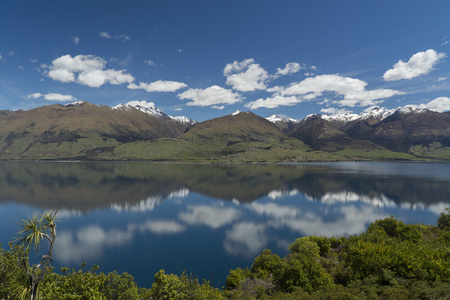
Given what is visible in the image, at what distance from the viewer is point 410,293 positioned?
27406mm

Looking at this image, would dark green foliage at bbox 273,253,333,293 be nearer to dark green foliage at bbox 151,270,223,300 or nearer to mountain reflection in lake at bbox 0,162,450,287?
dark green foliage at bbox 151,270,223,300

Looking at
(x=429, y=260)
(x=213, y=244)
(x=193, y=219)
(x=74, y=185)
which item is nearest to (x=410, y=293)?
(x=429, y=260)

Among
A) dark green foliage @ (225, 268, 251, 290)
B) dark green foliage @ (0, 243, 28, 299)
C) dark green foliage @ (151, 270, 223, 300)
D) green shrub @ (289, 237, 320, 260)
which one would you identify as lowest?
dark green foliage @ (225, 268, 251, 290)

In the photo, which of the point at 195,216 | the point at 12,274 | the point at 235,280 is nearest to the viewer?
the point at 12,274

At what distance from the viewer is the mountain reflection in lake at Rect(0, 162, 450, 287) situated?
214ft

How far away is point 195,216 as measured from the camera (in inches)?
4405

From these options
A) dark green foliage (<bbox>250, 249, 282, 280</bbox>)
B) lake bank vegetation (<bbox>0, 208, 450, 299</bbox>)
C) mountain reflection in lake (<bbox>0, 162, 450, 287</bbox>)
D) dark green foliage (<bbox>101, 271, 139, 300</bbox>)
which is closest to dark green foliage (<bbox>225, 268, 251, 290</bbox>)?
lake bank vegetation (<bbox>0, 208, 450, 299</bbox>)

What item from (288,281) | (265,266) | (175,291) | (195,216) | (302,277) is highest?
(175,291)

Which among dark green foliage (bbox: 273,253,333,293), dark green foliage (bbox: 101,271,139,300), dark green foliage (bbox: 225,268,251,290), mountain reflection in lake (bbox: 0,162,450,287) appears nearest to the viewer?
dark green foliage (bbox: 101,271,139,300)

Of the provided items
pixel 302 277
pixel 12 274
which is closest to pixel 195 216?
pixel 302 277

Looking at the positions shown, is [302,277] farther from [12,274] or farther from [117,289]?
[12,274]

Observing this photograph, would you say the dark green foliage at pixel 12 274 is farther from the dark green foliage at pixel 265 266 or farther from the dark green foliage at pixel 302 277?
the dark green foliage at pixel 265 266

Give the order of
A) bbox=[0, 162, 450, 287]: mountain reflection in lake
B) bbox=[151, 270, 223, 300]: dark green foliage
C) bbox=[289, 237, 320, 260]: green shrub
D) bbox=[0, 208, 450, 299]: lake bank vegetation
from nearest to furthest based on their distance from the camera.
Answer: bbox=[0, 208, 450, 299]: lake bank vegetation < bbox=[151, 270, 223, 300]: dark green foliage < bbox=[289, 237, 320, 260]: green shrub < bbox=[0, 162, 450, 287]: mountain reflection in lake

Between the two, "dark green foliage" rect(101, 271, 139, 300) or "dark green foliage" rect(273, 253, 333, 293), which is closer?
"dark green foliage" rect(101, 271, 139, 300)
